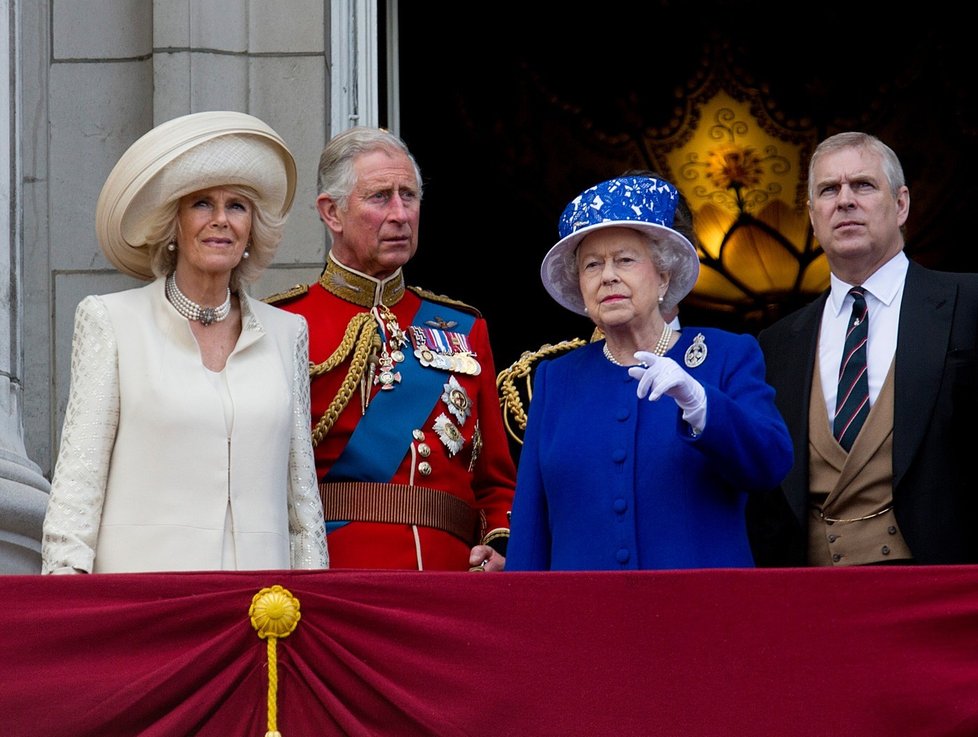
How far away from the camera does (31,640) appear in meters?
3.81

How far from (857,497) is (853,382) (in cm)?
29

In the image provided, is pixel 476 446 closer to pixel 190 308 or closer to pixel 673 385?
pixel 190 308

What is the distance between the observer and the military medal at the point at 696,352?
4.32 meters

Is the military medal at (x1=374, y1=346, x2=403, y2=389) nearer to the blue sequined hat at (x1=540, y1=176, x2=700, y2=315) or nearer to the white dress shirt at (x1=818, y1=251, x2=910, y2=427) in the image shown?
the blue sequined hat at (x1=540, y1=176, x2=700, y2=315)

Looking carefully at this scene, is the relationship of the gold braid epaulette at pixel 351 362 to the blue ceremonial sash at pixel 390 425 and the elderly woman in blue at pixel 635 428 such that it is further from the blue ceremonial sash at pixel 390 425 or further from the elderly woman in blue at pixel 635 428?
the elderly woman in blue at pixel 635 428

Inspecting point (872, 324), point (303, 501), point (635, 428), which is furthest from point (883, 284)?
point (303, 501)

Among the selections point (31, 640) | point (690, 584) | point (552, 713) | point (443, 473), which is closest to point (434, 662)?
point (552, 713)

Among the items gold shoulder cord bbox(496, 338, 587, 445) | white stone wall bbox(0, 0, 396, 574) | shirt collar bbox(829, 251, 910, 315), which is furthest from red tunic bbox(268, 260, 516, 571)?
white stone wall bbox(0, 0, 396, 574)

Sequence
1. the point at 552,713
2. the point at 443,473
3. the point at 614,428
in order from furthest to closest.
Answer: the point at 443,473
the point at 614,428
the point at 552,713

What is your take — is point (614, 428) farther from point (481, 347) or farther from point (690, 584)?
point (481, 347)

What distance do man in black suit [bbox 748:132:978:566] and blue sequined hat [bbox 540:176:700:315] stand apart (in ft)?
1.78

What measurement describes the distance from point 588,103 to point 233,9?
3029 mm

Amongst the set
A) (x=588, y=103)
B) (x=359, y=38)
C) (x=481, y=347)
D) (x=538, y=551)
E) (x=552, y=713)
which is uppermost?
(x=588, y=103)

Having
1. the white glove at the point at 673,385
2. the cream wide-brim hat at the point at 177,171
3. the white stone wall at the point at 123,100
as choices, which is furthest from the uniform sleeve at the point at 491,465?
the white stone wall at the point at 123,100
